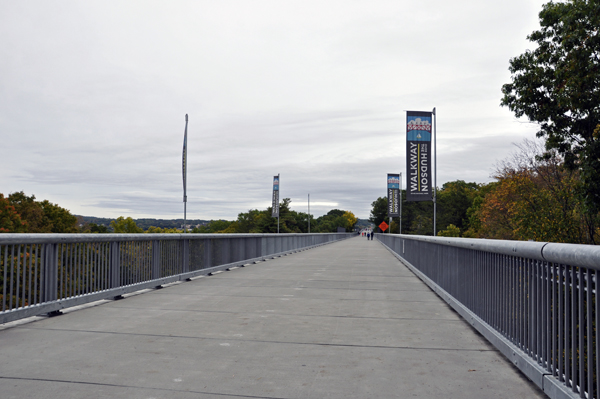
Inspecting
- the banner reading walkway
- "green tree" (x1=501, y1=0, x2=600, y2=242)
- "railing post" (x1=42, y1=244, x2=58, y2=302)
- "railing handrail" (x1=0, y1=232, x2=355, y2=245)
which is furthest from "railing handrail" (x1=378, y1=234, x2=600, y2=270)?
the banner reading walkway

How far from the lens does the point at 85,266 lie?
775 cm

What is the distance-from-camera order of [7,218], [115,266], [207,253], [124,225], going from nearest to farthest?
[115,266] → [207,253] → [7,218] → [124,225]

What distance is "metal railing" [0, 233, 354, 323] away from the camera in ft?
20.6

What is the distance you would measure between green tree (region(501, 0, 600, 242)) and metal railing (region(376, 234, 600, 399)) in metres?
12.8

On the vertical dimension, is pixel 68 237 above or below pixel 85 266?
above

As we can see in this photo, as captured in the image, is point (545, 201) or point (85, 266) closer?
point (85, 266)

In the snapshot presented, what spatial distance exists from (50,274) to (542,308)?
622 centimetres

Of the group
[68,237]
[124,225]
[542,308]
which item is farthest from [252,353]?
[124,225]

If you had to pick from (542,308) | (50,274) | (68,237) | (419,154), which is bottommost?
(50,274)

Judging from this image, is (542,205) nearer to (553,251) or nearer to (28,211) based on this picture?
(553,251)

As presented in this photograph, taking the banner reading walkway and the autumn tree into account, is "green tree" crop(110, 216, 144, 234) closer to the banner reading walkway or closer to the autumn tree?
the autumn tree

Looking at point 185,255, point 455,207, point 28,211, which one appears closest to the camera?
point 185,255

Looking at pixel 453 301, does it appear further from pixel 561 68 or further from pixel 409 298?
pixel 561 68

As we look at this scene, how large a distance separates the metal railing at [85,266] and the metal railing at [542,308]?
565 centimetres
